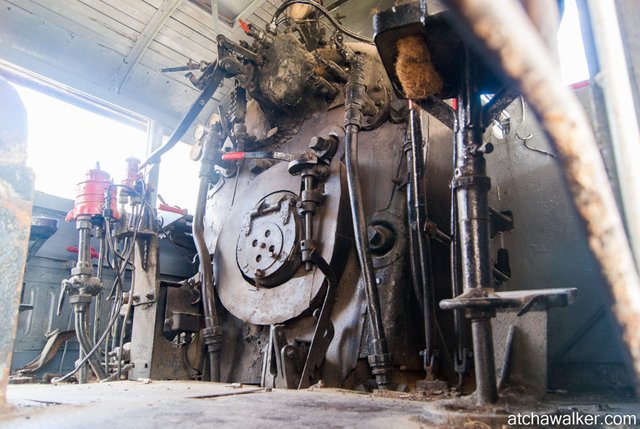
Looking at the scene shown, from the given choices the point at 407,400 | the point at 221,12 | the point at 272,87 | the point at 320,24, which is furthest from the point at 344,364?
the point at 221,12

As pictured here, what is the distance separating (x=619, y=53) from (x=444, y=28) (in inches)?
26.3

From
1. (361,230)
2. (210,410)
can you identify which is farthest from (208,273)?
(210,410)

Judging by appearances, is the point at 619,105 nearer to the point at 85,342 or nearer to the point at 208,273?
the point at 208,273

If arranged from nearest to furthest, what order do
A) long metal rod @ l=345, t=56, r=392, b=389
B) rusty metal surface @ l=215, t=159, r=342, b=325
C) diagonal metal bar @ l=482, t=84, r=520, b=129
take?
1. diagonal metal bar @ l=482, t=84, r=520, b=129
2. long metal rod @ l=345, t=56, r=392, b=389
3. rusty metal surface @ l=215, t=159, r=342, b=325

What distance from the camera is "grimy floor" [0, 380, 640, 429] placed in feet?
3.30

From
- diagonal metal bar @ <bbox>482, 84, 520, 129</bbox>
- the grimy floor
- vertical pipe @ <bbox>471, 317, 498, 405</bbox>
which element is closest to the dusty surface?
the grimy floor

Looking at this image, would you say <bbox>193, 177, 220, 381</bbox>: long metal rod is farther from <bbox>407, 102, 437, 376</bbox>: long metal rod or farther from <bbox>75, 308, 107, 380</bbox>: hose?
<bbox>407, 102, 437, 376</bbox>: long metal rod

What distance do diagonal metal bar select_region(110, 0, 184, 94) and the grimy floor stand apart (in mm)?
3099

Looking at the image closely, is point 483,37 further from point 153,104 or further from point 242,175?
point 153,104

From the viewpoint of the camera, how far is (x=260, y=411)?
122 cm

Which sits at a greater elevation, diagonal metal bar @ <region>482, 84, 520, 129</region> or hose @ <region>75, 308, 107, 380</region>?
diagonal metal bar @ <region>482, 84, 520, 129</region>

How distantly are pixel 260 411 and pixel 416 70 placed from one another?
1.05 meters

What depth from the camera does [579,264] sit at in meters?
2.04

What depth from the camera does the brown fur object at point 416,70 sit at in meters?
1.32
